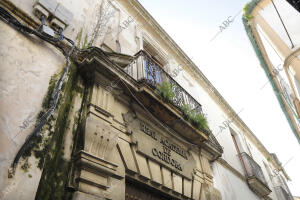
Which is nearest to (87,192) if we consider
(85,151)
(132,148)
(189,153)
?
(85,151)

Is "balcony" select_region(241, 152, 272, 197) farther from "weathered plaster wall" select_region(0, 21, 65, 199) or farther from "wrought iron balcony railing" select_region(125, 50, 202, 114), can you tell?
"weathered plaster wall" select_region(0, 21, 65, 199)

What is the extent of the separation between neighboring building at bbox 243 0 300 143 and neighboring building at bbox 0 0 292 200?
7.61 feet

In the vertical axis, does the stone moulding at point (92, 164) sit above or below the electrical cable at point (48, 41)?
below

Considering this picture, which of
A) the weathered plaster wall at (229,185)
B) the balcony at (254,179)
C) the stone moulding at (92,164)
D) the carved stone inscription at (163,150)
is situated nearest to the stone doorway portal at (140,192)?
the carved stone inscription at (163,150)

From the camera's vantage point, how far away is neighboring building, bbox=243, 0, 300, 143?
4.55 metres

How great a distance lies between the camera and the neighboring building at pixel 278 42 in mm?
4551

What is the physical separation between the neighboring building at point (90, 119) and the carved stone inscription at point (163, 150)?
0.08 feet

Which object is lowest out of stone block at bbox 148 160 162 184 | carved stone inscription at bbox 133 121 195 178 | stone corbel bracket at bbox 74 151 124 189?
stone corbel bracket at bbox 74 151 124 189

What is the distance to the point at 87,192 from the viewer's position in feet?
8.66

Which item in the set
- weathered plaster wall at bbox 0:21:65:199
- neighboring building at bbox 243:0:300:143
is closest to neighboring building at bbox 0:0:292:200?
weathered plaster wall at bbox 0:21:65:199

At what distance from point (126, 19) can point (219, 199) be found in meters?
5.37

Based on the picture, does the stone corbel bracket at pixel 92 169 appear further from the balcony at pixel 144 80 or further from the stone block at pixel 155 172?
the balcony at pixel 144 80

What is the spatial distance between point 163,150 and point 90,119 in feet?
5.94

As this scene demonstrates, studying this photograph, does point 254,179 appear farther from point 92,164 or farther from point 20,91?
point 20,91
